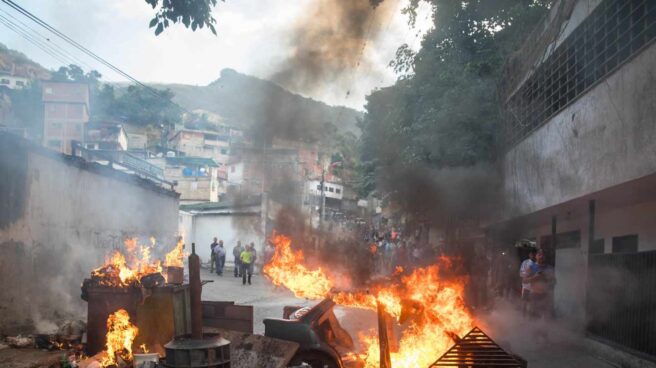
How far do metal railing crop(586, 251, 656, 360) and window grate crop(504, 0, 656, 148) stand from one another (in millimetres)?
2853

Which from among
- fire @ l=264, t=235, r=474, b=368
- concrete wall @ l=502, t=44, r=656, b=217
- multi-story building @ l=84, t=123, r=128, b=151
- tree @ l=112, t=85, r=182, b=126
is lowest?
fire @ l=264, t=235, r=474, b=368

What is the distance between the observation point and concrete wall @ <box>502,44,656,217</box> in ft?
22.7

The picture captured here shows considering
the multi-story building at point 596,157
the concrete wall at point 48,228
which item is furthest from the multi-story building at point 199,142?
the multi-story building at point 596,157

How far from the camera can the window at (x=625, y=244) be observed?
29.5ft

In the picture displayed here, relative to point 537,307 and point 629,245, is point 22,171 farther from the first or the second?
point 629,245

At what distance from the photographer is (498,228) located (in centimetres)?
1842

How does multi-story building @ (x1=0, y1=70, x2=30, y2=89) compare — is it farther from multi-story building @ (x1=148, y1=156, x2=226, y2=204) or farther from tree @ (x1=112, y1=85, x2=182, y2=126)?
multi-story building @ (x1=148, y1=156, x2=226, y2=204)

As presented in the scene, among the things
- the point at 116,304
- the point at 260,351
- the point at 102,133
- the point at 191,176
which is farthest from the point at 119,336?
the point at 102,133

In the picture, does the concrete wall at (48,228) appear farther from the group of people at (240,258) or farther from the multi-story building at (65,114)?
the multi-story building at (65,114)

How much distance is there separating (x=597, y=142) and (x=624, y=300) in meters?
2.45

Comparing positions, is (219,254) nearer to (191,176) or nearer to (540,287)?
(540,287)

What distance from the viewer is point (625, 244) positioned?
9438 millimetres

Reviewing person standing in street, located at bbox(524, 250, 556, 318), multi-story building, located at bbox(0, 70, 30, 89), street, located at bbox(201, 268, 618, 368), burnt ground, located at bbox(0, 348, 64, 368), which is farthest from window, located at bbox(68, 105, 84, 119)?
person standing in street, located at bbox(524, 250, 556, 318)

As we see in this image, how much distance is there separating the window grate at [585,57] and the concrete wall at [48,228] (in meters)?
10.7
